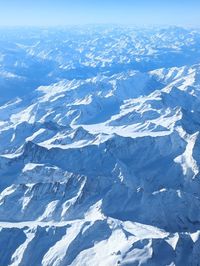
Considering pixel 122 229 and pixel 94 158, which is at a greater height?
pixel 122 229

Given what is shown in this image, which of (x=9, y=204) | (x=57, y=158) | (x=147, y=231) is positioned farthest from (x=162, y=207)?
(x=57, y=158)

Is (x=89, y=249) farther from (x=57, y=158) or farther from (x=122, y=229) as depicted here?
(x=57, y=158)

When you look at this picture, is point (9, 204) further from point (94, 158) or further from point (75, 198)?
point (94, 158)

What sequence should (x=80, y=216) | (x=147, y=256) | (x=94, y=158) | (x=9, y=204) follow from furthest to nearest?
(x=94, y=158) → (x=9, y=204) → (x=80, y=216) → (x=147, y=256)

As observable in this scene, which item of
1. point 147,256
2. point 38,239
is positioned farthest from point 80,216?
point 147,256

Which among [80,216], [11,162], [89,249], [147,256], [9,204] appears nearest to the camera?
[147,256]

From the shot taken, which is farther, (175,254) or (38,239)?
(38,239)

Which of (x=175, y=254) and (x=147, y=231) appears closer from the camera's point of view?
(x=175, y=254)

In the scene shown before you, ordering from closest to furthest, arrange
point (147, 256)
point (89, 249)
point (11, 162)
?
point (147, 256)
point (89, 249)
point (11, 162)

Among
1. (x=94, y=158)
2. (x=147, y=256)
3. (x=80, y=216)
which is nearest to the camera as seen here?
(x=147, y=256)
